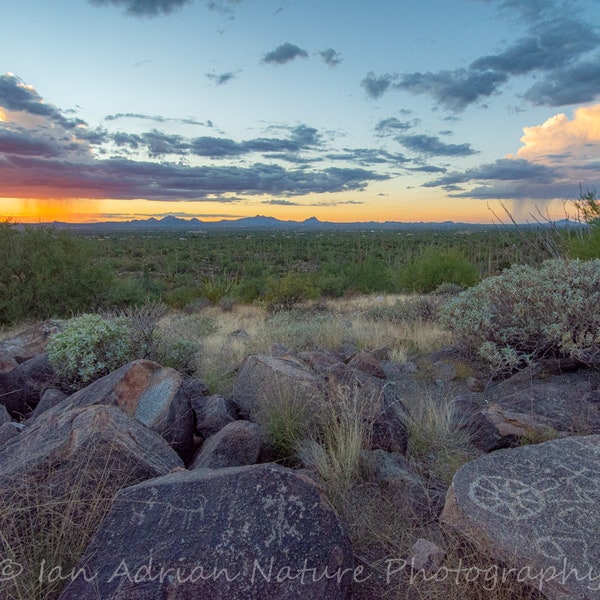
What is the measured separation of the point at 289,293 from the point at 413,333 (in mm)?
9960

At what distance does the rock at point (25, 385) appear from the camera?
6.13m

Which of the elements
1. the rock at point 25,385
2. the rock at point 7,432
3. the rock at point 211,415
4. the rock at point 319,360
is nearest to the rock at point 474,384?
the rock at point 319,360

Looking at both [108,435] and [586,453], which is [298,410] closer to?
[108,435]

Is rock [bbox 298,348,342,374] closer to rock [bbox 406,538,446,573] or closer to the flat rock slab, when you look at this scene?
the flat rock slab

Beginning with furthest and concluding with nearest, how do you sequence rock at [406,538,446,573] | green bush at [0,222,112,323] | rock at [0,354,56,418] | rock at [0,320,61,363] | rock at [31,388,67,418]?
1. green bush at [0,222,112,323]
2. rock at [0,320,61,363]
3. rock at [0,354,56,418]
4. rock at [31,388,67,418]
5. rock at [406,538,446,573]

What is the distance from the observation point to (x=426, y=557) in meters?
2.83

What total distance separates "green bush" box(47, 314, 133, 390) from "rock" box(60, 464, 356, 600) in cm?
391

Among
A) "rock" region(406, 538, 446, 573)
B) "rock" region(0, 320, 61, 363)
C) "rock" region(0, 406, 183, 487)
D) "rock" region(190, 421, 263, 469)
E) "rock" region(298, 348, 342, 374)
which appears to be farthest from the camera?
"rock" region(0, 320, 61, 363)

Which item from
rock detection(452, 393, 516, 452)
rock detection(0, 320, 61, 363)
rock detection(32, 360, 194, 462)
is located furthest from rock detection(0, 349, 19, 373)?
rock detection(452, 393, 516, 452)

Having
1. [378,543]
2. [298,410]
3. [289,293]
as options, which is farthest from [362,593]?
[289,293]

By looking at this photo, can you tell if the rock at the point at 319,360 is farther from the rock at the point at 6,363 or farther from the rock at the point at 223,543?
the rock at the point at 223,543

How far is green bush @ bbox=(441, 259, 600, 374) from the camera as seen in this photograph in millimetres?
5824

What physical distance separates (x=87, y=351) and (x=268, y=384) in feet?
8.56

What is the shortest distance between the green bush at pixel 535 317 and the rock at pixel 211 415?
3.10 m
